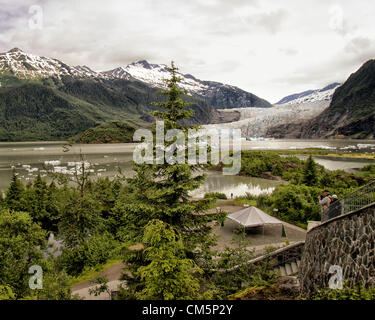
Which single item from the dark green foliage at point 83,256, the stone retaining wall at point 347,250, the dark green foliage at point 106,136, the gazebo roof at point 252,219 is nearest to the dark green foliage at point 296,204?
the gazebo roof at point 252,219

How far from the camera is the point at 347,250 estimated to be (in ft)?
22.5

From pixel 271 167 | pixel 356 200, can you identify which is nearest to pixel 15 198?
pixel 356 200

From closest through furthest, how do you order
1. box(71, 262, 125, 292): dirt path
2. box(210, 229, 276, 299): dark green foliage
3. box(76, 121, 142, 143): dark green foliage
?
1. box(210, 229, 276, 299): dark green foliage
2. box(71, 262, 125, 292): dirt path
3. box(76, 121, 142, 143): dark green foliage

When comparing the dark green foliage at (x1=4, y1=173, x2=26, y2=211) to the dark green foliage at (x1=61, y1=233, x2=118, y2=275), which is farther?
the dark green foliage at (x1=4, y1=173, x2=26, y2=211)

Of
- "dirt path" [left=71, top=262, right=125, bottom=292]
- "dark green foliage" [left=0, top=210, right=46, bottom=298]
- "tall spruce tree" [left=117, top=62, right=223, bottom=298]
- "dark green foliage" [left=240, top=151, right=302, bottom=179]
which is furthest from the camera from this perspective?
"dark green foliage" [left=240, top=151, right=302, bottom=179]

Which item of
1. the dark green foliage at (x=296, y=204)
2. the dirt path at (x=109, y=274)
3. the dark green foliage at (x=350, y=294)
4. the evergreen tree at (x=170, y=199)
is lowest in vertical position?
the dirt path at (x=109, y=274)

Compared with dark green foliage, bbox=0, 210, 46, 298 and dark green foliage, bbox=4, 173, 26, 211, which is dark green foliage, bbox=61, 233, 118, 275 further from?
dark green foliage, bbox=4, 173, 26, 211

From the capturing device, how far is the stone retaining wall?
5925 mm

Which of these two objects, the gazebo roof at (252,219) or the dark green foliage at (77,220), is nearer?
the dark green foliage at (77,220)

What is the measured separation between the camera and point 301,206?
2488cm

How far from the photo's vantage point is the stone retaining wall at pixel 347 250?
592 cm

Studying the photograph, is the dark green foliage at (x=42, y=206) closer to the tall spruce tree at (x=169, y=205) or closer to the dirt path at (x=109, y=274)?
the dirt path at (x=109, y=274)

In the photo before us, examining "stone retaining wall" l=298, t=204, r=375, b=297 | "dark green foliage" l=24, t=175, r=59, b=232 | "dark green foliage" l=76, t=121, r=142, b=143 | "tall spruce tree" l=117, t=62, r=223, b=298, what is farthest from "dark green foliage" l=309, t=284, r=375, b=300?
"dark green foliage" l=76, t=121, r=142, b=143
